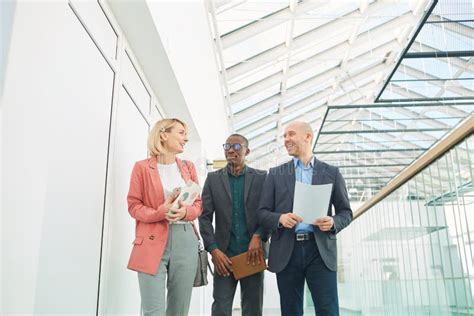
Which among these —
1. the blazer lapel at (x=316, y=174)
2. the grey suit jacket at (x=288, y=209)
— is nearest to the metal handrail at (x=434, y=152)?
the grey suit jacket at (x=288, y=209)

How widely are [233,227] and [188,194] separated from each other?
0.55 m

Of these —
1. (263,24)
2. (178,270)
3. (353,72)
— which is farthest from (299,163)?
(353,72)

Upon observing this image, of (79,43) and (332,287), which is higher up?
(79,43)

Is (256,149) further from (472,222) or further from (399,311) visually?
(472,222)

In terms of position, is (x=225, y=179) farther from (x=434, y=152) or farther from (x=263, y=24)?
(x=263, y=24)

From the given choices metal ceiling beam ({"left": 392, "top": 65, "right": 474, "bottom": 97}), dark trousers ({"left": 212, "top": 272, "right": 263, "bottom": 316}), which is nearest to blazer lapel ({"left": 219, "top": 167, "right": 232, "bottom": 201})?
dark trousers ({"left": 212, "top": 272, "right": 263, "bottom": 316})

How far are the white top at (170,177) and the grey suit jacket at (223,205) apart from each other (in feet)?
1.13

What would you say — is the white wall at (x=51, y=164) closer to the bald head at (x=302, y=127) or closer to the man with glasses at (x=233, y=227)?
the man with glasses at (x=233, y=227)

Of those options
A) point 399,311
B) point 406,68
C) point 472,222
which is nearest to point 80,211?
point 472,222

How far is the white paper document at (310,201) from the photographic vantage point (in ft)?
7.16

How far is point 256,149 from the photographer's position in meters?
14.5

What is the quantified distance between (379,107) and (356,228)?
196 inches

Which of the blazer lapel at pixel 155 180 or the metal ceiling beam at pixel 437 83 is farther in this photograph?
the metal ceiling beam at pixel 437 83

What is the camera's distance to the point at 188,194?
2.05 meters
